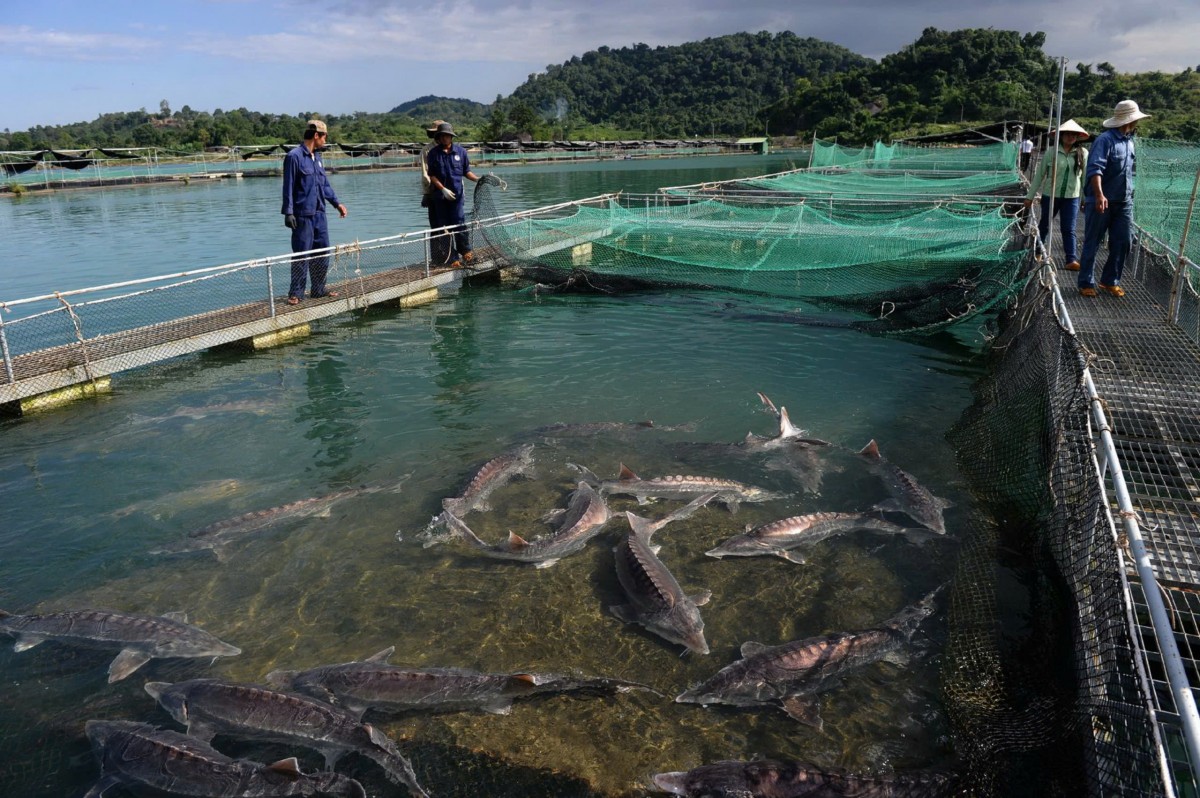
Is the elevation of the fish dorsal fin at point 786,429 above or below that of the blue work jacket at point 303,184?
below

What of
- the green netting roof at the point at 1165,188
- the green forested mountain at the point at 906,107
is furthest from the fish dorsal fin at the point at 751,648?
the green forested mountain at the point at 906,107

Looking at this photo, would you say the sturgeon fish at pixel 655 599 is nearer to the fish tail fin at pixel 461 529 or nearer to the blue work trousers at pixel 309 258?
the fish tail fin at pixel 461 529

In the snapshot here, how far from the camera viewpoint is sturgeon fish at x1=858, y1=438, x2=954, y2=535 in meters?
6.11

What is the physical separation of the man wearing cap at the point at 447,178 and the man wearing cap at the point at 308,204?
2.00 metres

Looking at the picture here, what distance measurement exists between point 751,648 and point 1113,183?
23.0 ft

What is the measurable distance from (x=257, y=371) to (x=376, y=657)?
6.60 m

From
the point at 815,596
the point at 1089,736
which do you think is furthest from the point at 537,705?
the point at 1089,736

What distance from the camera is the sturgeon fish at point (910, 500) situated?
6.11 m

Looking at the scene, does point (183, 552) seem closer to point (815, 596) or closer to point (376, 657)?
point (376, 657)

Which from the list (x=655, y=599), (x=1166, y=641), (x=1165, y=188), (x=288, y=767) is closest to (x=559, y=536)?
(x=655, y=599)

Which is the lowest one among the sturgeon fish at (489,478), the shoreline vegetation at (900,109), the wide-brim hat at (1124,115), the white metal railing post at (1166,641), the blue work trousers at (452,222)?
the sturgeon fish at (489,478)

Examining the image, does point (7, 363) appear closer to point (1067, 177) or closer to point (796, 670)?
point (796, 670)

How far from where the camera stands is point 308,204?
36.6 feet

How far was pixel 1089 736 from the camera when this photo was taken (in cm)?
350
